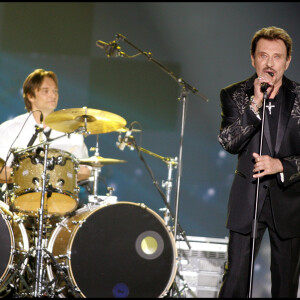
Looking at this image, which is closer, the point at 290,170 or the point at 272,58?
the point at 290,170

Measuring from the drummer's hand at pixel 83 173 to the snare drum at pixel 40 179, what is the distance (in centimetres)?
34

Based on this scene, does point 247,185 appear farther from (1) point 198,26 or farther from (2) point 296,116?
(1) point 198,26

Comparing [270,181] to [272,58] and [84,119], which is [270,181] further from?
[84,119]

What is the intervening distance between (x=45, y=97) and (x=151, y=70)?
4.29 ft

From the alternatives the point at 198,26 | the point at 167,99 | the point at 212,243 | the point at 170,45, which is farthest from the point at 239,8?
the point at 212,243

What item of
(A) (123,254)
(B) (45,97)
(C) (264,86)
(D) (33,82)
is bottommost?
(A) (123,254)

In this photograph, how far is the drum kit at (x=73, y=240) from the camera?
381cm

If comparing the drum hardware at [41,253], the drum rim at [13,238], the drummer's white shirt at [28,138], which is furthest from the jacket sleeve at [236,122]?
the drummer's white shirt at [28,138]

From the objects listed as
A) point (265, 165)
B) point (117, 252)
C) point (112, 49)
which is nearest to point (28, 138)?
point (112, 49)

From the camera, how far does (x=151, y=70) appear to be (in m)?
5.80

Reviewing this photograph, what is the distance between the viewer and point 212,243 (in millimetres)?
4691

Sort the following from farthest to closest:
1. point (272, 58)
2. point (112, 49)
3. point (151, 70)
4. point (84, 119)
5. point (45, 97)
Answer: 1. point (151, 70)
2. point (45, 97)
3. point (84, 119)
4. point (112, 49)
5. point (272, 58)

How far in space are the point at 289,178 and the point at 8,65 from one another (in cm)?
383

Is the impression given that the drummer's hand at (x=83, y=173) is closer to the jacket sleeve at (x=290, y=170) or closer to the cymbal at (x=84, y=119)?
the cymbal at (x=84, y=119)
